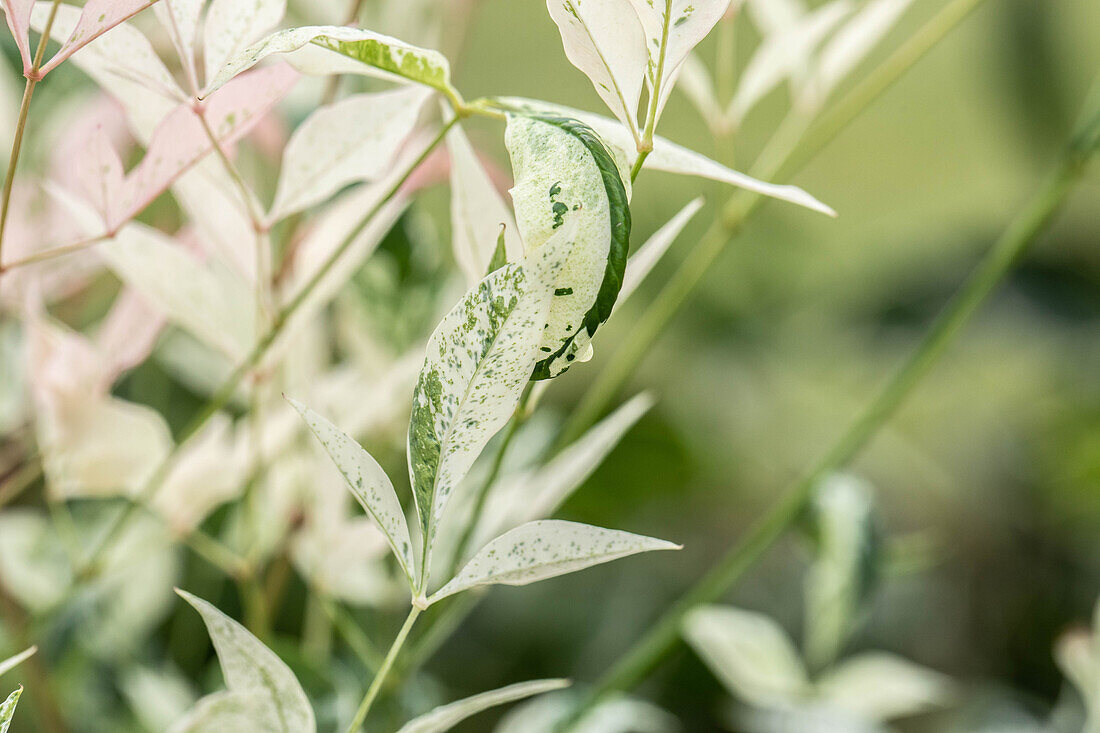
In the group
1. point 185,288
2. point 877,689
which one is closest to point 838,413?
point 877,689

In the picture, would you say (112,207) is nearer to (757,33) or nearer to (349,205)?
(349,205)

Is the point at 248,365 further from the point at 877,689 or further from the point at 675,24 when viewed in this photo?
the point at 877,689

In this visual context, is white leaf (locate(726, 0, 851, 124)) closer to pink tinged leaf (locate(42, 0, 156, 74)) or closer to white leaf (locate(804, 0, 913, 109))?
white leaf (locate(804, 0, 913, 109))

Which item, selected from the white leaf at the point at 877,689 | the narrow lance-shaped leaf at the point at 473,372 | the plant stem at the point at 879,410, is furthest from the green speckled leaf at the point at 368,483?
the white leaf at the point at 877,689

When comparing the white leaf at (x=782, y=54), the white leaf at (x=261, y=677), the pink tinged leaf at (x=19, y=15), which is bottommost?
the white leaf at (x=261, y=677)

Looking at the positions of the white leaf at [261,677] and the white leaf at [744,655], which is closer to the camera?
the white leaf at [261,677]

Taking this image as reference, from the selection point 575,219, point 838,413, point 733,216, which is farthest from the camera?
point 838,413

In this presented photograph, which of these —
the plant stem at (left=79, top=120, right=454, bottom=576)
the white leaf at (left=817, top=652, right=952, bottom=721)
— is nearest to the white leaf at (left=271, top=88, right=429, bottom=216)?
the plant stem at (left=79, top=120, right=454, bottom=576)

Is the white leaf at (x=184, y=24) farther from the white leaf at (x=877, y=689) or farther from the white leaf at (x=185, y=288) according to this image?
the white leaf at (x=877, y=689)
